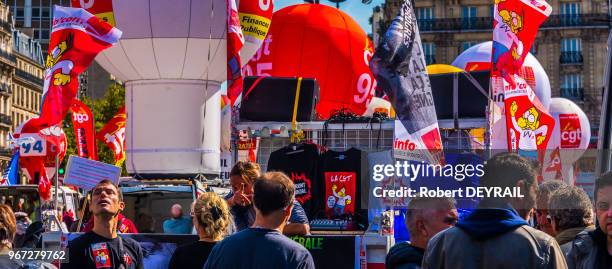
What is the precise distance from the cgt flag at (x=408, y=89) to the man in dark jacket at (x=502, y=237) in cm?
486

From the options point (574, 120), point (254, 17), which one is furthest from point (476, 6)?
point (254, 17)

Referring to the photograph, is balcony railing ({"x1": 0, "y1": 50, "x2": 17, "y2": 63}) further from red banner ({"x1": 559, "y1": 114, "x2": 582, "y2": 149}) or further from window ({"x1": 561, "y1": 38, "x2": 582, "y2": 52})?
red banner ({"x1": 559, "y1": 114, "x2": 582, "y2": 149})

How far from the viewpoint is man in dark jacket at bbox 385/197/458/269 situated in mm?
5645

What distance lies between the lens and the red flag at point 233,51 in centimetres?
1362

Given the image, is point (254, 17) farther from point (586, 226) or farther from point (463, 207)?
point (586, 226)

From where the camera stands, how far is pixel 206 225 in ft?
21.5

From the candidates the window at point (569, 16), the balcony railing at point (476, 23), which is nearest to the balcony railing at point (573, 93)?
the balcony railing at point (476, 23)

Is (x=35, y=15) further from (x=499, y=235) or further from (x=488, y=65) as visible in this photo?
(x=499, y=235)

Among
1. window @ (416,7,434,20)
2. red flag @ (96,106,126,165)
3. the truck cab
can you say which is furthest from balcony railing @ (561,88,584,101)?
the truck cab

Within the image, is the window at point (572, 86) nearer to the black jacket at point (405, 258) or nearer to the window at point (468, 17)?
the window at point (468, 17)

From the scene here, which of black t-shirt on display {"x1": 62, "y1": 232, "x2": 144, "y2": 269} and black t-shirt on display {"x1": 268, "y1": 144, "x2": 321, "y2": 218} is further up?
black t-shirt on display {"x1": 268, "y1": 144, "x2": 321, "y2": 218}

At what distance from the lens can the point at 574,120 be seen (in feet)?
90.3

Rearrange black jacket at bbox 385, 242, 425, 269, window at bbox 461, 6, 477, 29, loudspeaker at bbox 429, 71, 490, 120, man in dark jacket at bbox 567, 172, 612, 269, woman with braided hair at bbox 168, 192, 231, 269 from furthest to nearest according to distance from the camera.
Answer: window at bbox 461, 6, 477, 29
loudspeaker at bbox 429, 71, 490, 120
woman with braided hair at bbox 168, 192, 231, 269
black jacket at bbox 385, 242, 425, 269
man in dark jacket at bbox 567, 172, 612, 269

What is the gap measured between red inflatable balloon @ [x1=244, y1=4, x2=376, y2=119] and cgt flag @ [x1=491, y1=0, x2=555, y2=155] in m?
5.25
